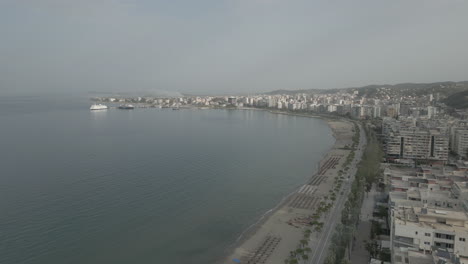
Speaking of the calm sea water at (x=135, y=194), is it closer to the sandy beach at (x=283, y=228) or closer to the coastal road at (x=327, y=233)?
the sandy beach at (x=283, y=228)

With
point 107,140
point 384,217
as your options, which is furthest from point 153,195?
point 107,140

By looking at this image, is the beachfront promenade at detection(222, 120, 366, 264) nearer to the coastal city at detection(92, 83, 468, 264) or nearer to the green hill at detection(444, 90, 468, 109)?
the coastal city at detection(92, 83, 468, 264)

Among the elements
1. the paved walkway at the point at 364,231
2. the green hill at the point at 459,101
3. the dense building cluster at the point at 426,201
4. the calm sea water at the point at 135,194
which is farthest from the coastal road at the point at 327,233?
the green hill at the point at 459,101

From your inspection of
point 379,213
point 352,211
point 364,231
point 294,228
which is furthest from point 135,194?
point 379,213

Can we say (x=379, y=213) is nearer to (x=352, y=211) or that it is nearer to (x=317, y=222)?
(x=352, y=211)

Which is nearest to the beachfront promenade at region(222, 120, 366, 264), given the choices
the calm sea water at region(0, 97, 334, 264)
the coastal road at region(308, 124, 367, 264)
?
the coastal road at region(308, 124, 367, 264)

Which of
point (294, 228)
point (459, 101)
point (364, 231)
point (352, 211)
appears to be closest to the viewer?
point (364, 231)
